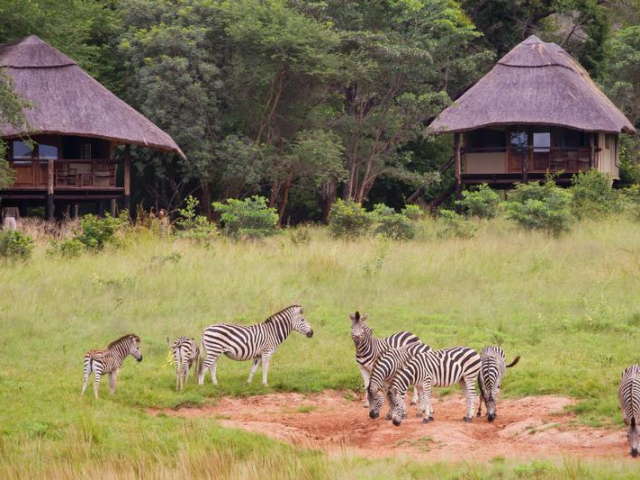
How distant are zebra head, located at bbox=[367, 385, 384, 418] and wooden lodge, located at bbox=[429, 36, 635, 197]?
23165mm

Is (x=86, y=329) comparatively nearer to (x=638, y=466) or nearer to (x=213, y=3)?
(x=638, y=466)

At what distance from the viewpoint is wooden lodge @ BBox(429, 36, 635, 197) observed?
3512cm

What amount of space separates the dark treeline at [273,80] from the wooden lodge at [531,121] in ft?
3.89

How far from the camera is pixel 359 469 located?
9875mm

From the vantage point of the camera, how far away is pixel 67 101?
30656mm

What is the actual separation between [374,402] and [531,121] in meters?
23.9

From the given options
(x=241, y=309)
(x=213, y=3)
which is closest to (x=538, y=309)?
(x=241, y=309)

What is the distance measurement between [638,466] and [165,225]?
1591 cm

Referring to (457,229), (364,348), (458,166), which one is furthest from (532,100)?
(364,348)

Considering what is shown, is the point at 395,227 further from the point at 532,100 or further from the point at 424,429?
the point at 424,429

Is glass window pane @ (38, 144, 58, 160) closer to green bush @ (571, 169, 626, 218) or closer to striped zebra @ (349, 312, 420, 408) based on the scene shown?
green bush @ (571, 169, 626, 218)

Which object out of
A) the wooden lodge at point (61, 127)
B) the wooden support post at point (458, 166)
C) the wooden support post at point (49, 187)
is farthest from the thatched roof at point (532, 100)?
the wooden support post at point (49, 187)

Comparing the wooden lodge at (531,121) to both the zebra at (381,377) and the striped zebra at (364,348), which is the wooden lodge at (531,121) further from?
the zebra at (381,377)

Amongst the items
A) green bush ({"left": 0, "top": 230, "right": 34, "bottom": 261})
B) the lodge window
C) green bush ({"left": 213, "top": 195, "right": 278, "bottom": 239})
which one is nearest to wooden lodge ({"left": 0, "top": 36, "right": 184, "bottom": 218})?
green bush ({"left": 213, "top": 195, "right": 278, "bottom": 239})
